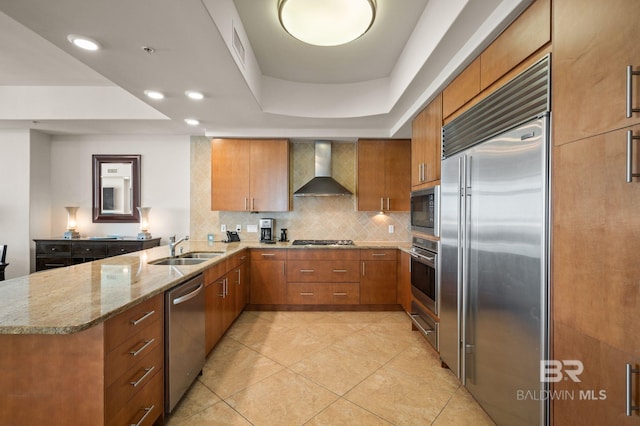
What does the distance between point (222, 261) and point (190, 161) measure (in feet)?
7.58

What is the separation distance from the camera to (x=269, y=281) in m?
3.73

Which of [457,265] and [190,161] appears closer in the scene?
[457,265]

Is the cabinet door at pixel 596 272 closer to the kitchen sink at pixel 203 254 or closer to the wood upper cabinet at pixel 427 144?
the wood upper cabinet at pixel 427 144

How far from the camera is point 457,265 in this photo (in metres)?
2.05

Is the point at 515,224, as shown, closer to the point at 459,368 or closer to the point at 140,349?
the point at 459,368

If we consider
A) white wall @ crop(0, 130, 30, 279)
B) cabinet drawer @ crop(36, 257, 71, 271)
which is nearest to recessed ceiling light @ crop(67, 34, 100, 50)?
cabinet drawer @ crop(36, 257, 71, 271)

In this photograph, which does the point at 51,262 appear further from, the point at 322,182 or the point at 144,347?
the point at 322,182

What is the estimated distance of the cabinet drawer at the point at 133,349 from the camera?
122 cm

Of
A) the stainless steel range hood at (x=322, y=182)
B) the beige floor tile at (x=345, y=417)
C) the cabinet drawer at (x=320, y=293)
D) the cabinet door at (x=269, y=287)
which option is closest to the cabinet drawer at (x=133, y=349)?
the beige floor tile at (x=345, y=417)

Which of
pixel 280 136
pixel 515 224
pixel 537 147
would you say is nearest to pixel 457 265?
pixel 515 224

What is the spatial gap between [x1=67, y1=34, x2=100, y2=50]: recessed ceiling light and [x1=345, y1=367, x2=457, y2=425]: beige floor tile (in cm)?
298

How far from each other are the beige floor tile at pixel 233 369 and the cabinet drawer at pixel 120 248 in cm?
207

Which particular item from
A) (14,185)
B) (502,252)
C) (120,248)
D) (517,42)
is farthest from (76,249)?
(517,42)

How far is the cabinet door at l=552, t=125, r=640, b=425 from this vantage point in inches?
37.9
